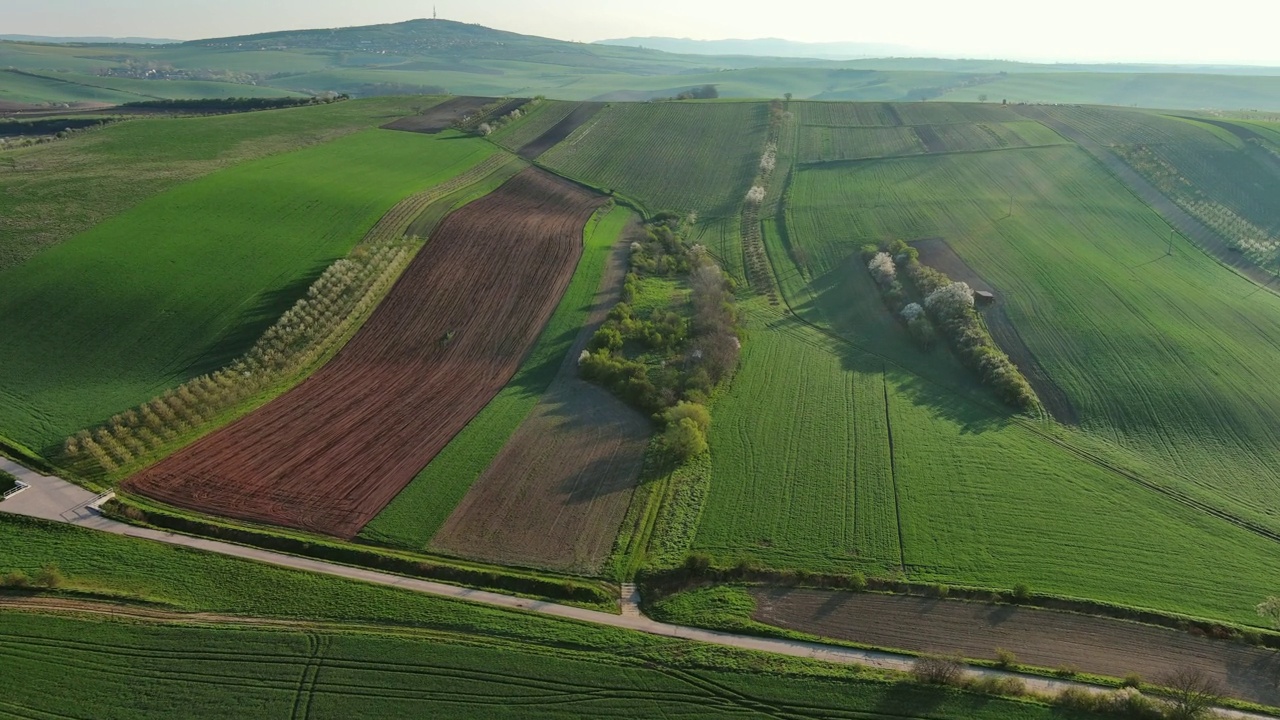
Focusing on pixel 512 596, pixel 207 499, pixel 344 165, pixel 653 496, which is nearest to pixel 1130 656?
pixel 653 496

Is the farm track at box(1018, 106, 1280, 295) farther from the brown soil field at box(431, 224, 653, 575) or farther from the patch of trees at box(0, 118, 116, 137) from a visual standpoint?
the patch of trees at box(0, 118, 116, 137)

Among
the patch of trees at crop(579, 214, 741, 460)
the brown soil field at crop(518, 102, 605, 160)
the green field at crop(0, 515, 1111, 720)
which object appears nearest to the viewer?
the green field at crop(0, 515, 1111, 720)

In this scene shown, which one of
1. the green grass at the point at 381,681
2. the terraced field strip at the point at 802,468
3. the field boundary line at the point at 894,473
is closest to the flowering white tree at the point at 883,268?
the field boundary line at the point at 894,473

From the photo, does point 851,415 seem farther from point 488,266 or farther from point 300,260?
point 300,260

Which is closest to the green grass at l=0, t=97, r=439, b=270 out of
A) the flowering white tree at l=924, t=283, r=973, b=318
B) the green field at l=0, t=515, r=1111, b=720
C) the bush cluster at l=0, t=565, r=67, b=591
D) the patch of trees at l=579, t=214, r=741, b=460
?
the bush cluster at l=0, t=565, r=67, b=591

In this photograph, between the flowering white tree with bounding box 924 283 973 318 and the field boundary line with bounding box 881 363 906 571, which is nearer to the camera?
the field boundary line with bounding box 881 363 906 571

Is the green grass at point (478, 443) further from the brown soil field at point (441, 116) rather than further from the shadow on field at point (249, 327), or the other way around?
the brown soil field at point (441, 116)

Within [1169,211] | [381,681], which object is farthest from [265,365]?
[1169,211]

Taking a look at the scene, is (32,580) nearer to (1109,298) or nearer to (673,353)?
(673,353)
